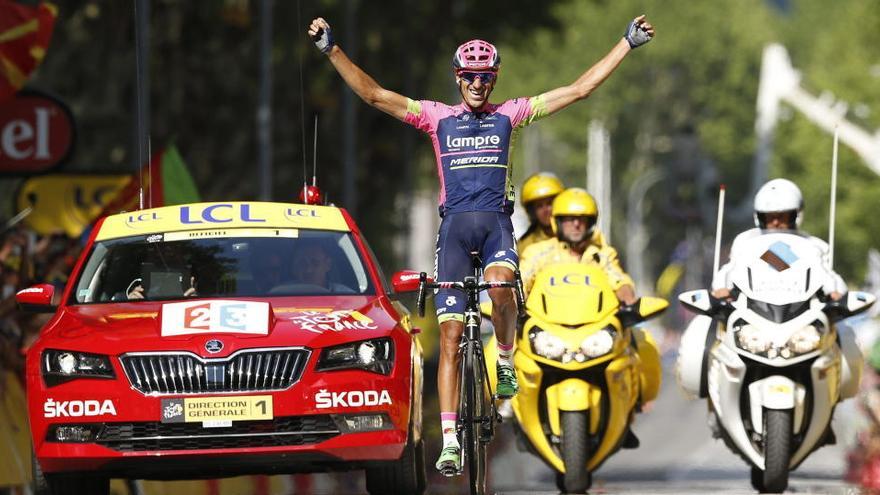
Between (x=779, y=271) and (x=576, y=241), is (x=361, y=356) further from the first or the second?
(x=576, y=241)

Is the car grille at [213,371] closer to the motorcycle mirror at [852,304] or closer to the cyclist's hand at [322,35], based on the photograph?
the cyclist's hand at [322,35]

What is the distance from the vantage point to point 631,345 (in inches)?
660

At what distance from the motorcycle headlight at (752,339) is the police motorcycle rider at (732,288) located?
28 cm

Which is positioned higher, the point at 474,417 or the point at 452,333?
the point at 452,333

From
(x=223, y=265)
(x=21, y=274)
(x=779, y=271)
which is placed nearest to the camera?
(x=223, y=265)

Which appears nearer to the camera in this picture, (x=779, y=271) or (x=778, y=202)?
(x=779, y=271)

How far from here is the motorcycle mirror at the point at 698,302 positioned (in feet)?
51.1

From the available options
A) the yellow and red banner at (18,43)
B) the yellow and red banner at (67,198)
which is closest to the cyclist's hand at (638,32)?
the yellow and red banner at (18,43)

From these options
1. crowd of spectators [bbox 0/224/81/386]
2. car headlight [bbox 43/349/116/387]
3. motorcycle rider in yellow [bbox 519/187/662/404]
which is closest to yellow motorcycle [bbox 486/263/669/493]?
motorcycle rider in yellow [bbox 519/187/662/404]

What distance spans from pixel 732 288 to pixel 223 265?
10.6ft

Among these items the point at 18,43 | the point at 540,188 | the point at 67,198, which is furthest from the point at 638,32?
the point at 67,198

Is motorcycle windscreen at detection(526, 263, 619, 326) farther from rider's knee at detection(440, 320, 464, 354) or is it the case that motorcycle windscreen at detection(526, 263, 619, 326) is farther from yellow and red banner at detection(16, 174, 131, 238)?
yellow and red banner at detection(16, 174, 131, 238)

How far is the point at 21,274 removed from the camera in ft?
64.4

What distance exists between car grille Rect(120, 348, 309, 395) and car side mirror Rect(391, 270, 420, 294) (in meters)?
1.01
